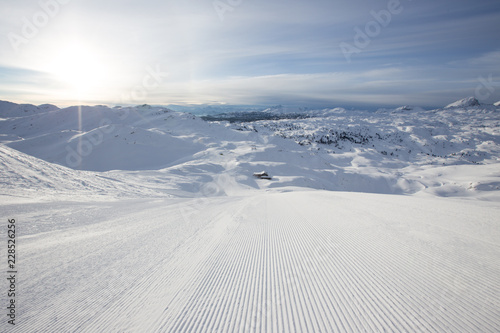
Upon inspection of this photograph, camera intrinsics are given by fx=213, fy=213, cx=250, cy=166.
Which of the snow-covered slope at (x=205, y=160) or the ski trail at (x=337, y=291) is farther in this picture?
the snow-covered slope at (x=205, y=160)

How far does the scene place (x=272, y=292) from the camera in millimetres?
2486

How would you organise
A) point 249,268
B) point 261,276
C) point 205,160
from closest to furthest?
point 261,276, point 249,268, point 205,160

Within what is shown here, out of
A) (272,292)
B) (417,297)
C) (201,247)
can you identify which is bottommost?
(201,247)

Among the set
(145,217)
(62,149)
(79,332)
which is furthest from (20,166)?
(62,149)

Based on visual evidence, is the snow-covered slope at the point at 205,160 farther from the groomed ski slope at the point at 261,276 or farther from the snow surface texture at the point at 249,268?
the groomed ski slope at the point at 261,276

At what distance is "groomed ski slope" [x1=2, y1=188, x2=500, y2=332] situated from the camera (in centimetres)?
205

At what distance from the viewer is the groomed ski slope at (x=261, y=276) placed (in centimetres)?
205

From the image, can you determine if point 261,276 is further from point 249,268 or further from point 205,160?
point 205,160

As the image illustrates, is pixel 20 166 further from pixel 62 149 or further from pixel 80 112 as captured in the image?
pixel 80 112

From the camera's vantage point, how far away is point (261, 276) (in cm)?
285

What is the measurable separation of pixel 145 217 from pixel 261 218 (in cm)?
326

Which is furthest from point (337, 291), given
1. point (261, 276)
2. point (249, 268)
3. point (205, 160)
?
point (205, 160)

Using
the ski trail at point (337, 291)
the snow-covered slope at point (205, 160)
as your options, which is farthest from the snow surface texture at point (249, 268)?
the snow-covered slope at point (205, 160)

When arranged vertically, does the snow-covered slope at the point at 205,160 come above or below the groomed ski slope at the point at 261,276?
below
